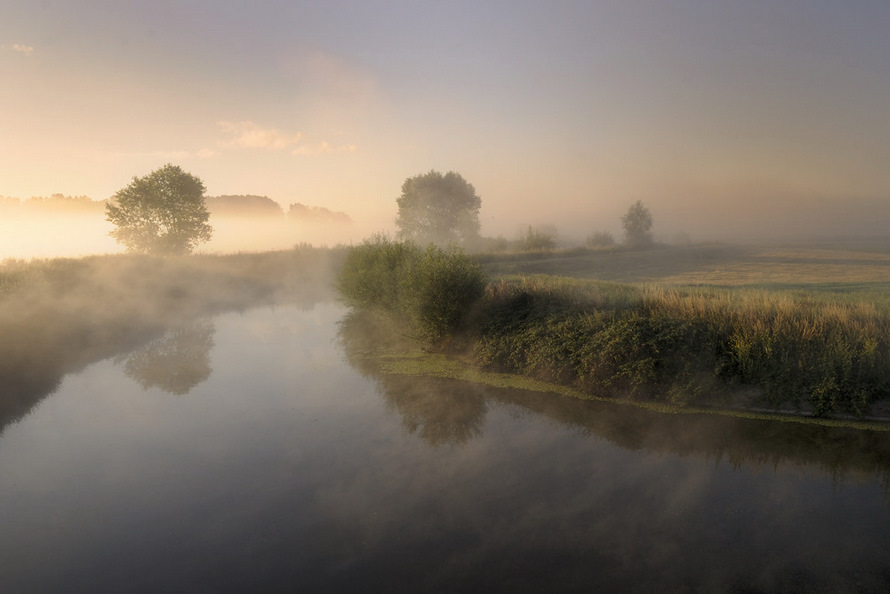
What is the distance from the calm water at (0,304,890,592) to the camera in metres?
6.11

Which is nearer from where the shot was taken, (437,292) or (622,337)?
(622,337)

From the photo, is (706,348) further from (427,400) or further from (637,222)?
(637,222)

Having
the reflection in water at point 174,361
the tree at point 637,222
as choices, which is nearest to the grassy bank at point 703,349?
the reflection in water at point 174,361

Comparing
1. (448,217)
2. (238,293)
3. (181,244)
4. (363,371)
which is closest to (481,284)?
(363,371)

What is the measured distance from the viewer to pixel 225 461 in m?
9.33

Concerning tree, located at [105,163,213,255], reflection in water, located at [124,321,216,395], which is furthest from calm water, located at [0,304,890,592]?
tree, located at [105,163,213,255]

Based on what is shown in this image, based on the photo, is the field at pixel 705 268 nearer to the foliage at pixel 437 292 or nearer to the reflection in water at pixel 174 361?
the foliage at pixel 437 292

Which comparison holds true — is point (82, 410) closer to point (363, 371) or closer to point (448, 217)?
point (363, 371)

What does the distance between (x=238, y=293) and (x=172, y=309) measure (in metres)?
6.42

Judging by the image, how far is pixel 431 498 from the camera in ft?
25.6

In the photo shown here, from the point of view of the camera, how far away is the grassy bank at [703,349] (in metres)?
10.2

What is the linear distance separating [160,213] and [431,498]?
4194 centimetres

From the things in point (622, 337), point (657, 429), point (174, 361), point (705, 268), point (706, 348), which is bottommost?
point (657, 429)

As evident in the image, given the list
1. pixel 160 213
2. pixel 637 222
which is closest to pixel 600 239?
pixel 637 222
